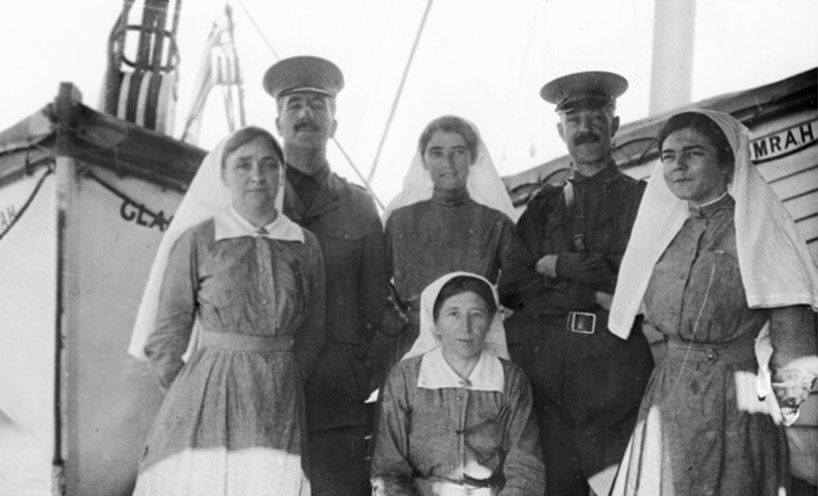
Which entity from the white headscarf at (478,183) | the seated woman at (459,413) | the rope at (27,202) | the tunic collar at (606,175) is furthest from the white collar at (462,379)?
the rope at (27,202)

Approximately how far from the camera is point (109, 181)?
285 centimetres

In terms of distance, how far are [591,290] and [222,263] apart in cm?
123

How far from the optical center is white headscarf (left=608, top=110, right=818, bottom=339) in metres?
2.33

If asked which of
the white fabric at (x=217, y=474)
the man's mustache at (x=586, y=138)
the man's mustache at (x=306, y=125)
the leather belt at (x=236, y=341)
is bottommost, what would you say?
the white fabric at (x=217, y=474)

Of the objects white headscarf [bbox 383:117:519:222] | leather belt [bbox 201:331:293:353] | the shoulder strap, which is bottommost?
leather belt [bbox 201:331:293:353]

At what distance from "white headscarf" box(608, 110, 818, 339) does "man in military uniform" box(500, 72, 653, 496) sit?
0.65 ft

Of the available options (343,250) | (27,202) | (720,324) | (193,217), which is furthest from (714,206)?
(27,202)

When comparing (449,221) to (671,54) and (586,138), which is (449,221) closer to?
(586,138)

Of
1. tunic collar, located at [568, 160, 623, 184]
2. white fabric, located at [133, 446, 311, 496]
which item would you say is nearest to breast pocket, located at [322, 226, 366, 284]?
white fabric, located at [133, 446, 311, 496]

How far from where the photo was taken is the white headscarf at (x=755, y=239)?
7.63 ft

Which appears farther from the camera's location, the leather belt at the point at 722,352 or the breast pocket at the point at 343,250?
the breast pocket at the point at 343,250

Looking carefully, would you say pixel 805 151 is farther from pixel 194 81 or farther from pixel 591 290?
pixel 194 81

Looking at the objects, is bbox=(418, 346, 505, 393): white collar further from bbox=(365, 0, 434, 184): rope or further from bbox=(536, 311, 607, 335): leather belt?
bbox=(365, 0, 434, 184): rope

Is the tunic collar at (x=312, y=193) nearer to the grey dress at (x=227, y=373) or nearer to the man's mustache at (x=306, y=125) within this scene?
the man's mustache at (x=306, y=125)
